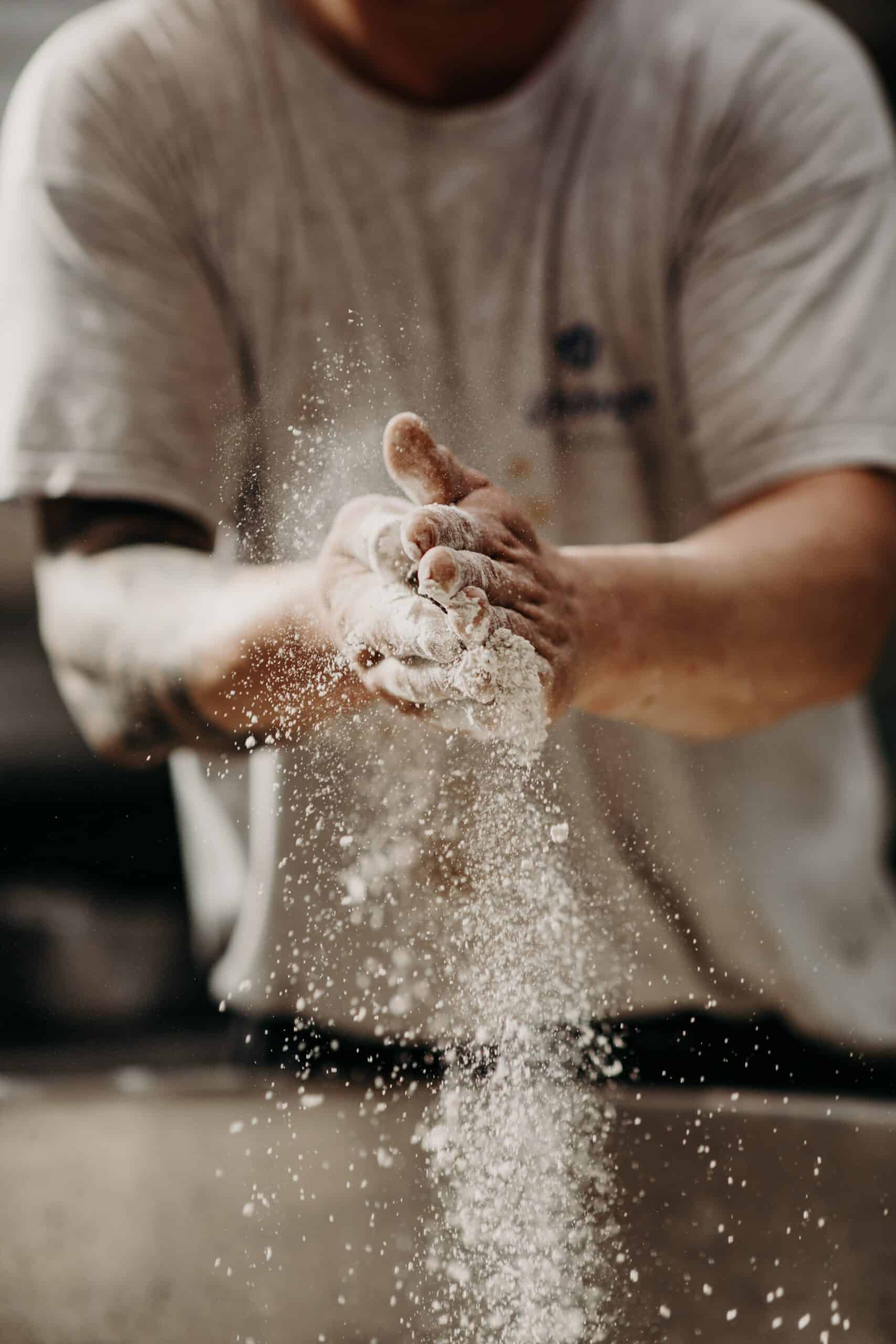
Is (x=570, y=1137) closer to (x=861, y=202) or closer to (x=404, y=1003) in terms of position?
(x=404, y=1003)

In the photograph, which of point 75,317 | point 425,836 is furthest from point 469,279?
point 425,836

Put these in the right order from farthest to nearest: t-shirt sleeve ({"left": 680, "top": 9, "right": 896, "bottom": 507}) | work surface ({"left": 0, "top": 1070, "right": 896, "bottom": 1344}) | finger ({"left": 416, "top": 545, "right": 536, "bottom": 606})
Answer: t-shirt sleeve ({"left": 680, "top": 9, "right": 896, "bottom": 507}) → work surface ({"left": 0, "top": 1070, "right": 896, "bottom": 1344}) → finger ({"left": 416, "top": 545, "right": 536, "bottom": 606})

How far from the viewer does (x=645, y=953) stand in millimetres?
356

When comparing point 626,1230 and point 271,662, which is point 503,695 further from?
point 626,1230

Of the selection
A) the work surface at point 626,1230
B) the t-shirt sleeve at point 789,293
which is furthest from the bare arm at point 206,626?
the t-shirt sleeve at point 789,293

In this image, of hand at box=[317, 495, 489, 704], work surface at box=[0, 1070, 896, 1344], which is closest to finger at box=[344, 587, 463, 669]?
hand at box=[317, 495, 489, 704]

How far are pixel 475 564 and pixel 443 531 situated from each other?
0.01 m

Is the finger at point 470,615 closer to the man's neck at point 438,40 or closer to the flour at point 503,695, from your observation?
the flour at point 503,695

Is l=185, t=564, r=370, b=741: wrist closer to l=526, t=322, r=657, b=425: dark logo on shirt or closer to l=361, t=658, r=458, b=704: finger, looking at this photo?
l=361, t=658, r=458, b=704: finger

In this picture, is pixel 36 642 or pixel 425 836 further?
pixel 36 642

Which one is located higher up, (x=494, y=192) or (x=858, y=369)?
(x=494, y=192)

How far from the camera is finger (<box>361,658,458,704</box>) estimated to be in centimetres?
28

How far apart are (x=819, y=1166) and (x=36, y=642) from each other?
43.5 inches

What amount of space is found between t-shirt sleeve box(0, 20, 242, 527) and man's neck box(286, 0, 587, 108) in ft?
0.40
